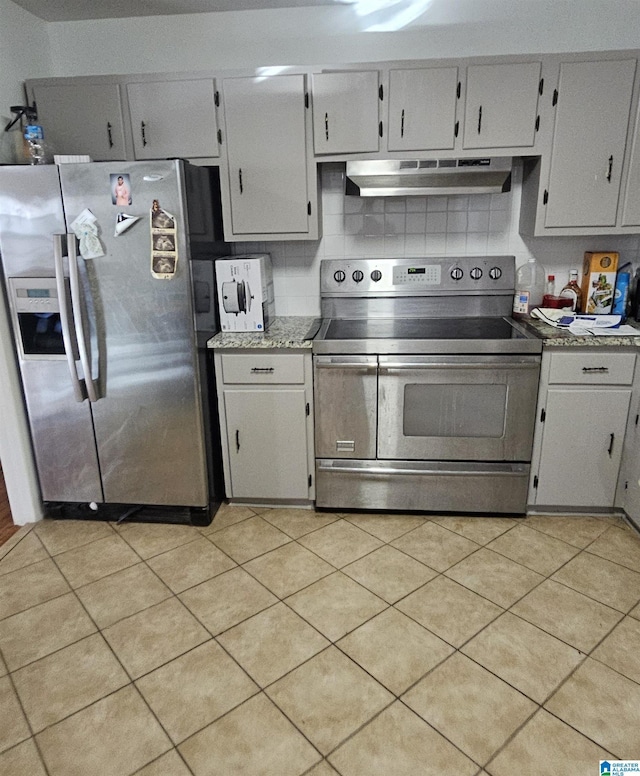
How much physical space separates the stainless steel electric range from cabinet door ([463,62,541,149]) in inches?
23.5

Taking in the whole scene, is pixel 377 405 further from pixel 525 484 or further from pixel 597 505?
pixel 597 505

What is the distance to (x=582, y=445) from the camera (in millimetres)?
2570

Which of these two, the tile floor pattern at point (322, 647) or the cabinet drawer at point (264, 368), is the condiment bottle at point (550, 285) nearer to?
the tile floor pattern at point (322, 647)

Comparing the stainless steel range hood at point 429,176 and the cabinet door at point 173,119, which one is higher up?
the cabinet door at point 173,119

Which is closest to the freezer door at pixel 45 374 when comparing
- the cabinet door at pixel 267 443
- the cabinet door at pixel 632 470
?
the cabinet door at pixel 267 443

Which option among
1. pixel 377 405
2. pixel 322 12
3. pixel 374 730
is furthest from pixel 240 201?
pixel 374 730

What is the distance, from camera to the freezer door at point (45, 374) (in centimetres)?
231

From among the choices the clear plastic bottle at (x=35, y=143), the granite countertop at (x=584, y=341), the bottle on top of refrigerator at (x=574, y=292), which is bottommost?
the granite countertop at (x=584, y=341)

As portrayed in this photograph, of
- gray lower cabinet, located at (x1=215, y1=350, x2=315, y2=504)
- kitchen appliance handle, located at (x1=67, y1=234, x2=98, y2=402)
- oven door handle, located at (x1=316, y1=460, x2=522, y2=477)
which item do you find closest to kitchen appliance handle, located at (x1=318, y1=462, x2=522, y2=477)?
oven door handle, located at (x1=316, y1=460, x2=522, y2=477)

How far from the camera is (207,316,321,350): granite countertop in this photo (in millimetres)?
2537

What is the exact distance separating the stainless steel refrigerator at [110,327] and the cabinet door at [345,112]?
650 mm

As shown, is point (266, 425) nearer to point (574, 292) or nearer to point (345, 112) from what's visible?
point (345, 112)

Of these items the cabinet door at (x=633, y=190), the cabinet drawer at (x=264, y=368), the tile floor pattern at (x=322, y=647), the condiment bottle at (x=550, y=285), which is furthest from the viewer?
the condiment bottle at (x=550, y=285)

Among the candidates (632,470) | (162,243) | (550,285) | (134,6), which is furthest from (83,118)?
(632,470)
